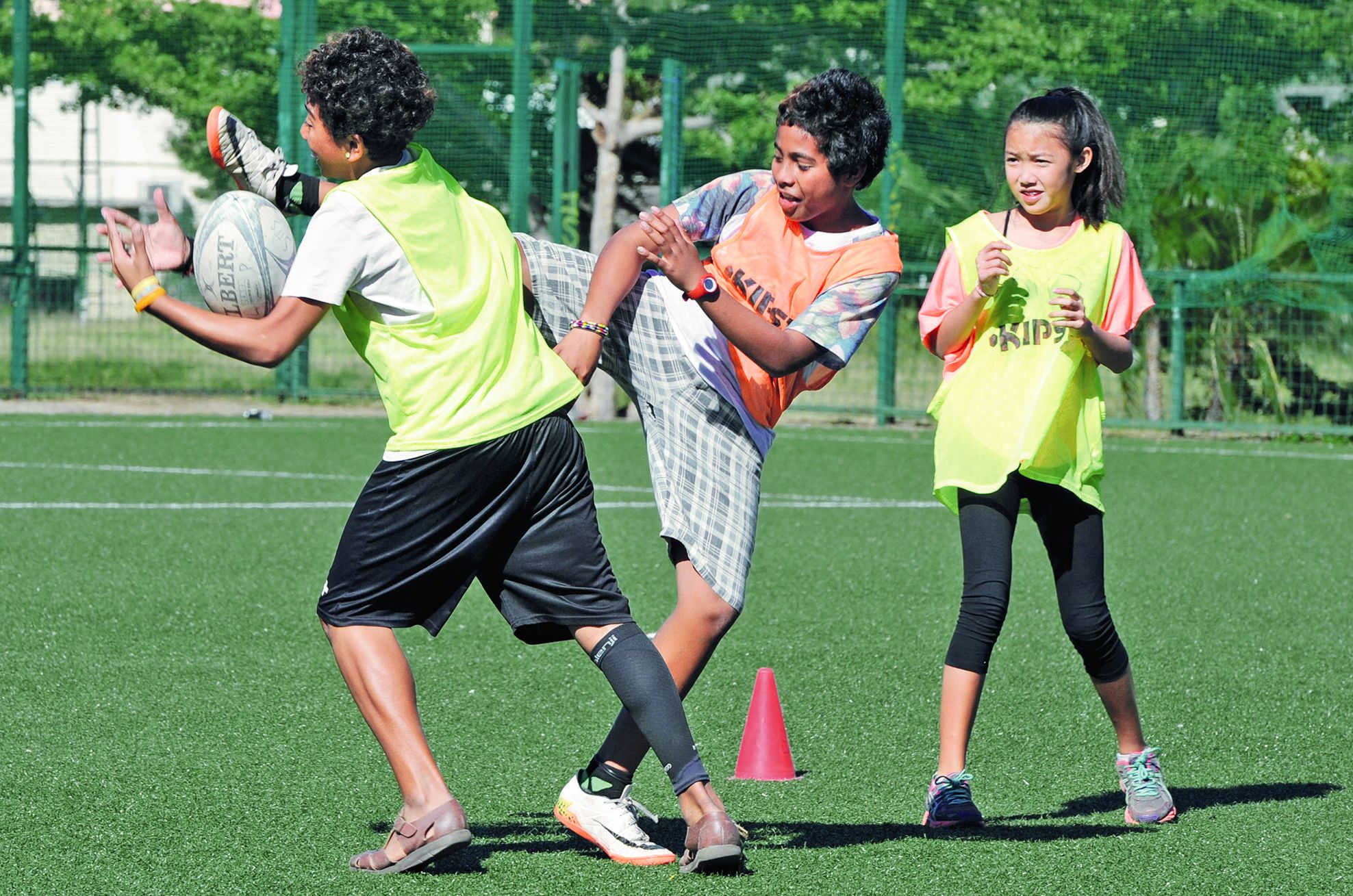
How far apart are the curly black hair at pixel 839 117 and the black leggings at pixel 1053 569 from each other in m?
0.93

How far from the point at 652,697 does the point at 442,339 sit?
88 centimetres

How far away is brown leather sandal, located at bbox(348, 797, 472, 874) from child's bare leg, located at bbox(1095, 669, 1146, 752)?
175 cm

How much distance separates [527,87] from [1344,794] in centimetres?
1388

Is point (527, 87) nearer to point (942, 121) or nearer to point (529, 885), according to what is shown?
point (942, 121)

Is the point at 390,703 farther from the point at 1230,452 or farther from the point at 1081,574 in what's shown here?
the point at 1230,452

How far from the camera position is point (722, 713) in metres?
5.46

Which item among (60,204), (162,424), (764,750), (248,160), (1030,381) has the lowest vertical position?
(162,424)

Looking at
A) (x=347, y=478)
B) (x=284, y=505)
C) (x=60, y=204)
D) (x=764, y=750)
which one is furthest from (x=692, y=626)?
(x=60, y=204)

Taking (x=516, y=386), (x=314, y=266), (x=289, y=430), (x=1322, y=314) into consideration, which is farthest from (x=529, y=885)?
(x=1322, y=314)

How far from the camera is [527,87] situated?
17312mm

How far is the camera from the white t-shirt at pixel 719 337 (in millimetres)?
4109

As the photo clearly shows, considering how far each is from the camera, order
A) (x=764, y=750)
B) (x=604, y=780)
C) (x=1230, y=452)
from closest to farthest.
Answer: (x=604, y=780)
(x=764, y=750)
(x=1230, y=452)

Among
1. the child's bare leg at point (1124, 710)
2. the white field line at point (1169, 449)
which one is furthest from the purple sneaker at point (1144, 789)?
the white field line at point (1169, 449)

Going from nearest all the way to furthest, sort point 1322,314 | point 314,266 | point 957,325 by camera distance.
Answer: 1. point 314,266
2. point 957,325
3. point 1322,314
